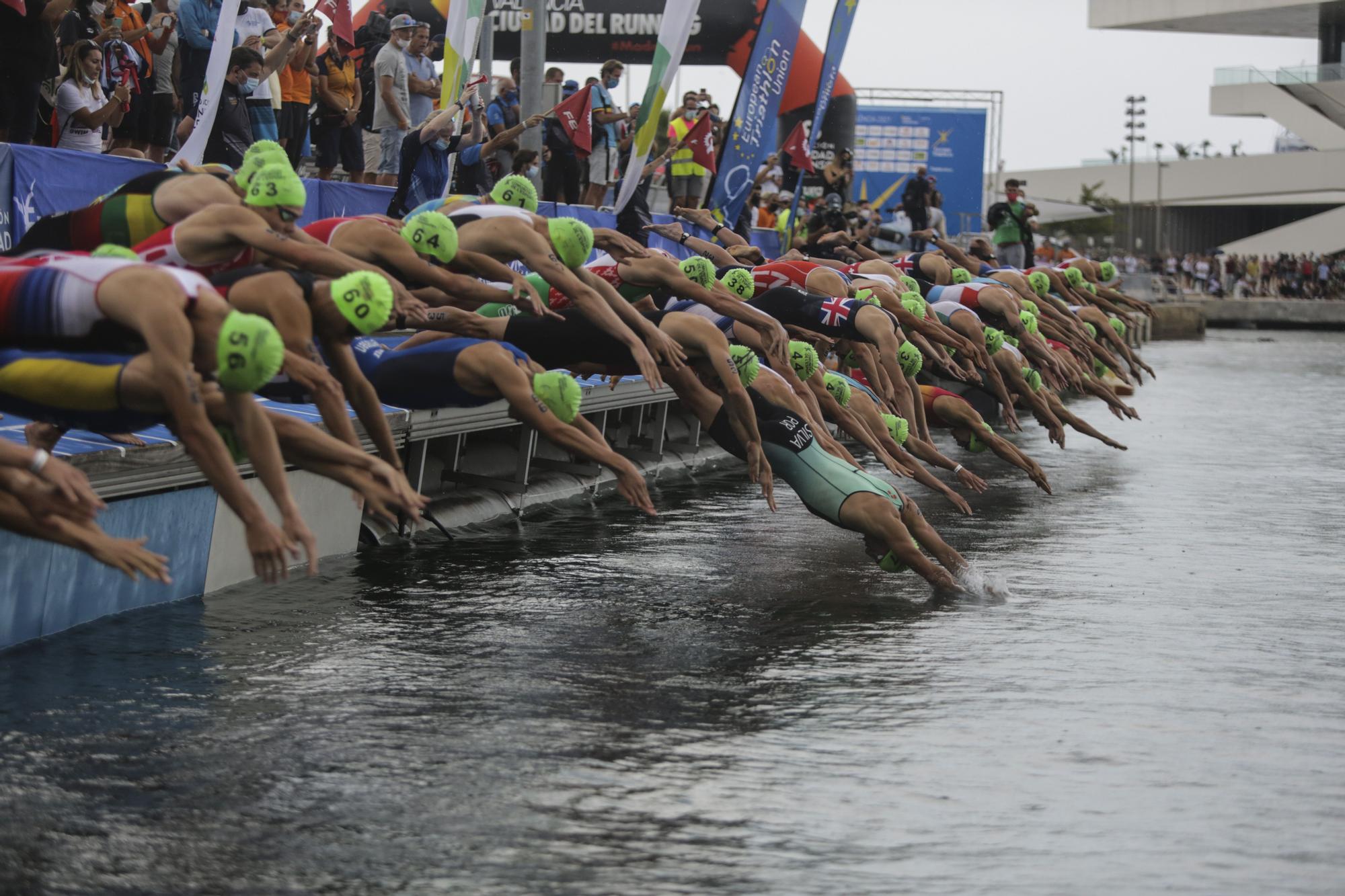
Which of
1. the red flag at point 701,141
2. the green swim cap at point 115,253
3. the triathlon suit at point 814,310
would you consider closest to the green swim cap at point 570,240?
the green swim cap at point 115,253

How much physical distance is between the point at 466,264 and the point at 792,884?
5186mm

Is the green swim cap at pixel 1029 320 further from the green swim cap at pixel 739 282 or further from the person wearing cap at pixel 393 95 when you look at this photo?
the person wearing cap at pixel 393 95

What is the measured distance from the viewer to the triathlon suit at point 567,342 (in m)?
10.2

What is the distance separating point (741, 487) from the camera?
52.7 ft

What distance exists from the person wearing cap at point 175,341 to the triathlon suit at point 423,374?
2463 millimetres

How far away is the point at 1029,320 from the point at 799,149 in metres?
7.71

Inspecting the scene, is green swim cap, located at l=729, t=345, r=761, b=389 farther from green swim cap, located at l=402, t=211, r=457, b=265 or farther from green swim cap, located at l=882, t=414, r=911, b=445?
green swim cap, located at l=882, t=414, r=911, b=445

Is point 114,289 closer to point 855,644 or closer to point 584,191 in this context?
point 855,644

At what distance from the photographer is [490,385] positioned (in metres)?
9.02

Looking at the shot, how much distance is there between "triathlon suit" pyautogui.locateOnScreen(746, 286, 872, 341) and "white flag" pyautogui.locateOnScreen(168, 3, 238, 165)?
15.2 feet

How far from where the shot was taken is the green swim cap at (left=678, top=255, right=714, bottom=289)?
11477 mm

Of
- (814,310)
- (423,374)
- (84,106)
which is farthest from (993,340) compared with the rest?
(84,106)

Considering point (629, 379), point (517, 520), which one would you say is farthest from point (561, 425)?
point (629, 379)

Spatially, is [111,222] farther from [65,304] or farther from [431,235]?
[65,304]
